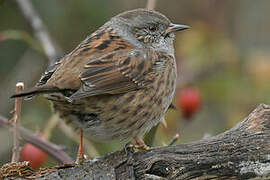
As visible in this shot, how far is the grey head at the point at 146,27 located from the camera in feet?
14.3

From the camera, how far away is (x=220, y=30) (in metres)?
6.45

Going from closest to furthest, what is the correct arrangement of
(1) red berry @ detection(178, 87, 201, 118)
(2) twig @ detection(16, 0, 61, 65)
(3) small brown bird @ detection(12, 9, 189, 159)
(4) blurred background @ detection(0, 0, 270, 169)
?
1. (3) small brown bird @ detection(12, 9, 189, 159)
2. (2) twig @ detection(16, 0, 61, 65)
3. (1) red berry @ detection(178, 87, 201, 118)
4. (4) blurred background @ detection(0, 0, 270, 169)

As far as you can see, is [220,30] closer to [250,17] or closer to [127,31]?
[250,17]

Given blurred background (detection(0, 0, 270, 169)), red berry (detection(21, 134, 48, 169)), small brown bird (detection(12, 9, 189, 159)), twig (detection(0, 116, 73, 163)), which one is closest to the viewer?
small brown bird (detection(12, 9, 189, 159))

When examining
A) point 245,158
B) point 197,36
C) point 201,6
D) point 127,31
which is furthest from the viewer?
point 201,6

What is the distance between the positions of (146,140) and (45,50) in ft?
4.83

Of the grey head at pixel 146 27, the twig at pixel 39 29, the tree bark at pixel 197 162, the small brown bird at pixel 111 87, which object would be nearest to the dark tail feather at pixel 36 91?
the small brown bird at pixel 111 87

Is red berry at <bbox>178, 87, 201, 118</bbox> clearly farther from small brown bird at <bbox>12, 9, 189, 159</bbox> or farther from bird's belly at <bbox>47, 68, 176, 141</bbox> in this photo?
bird's belly at <bbox>47, 68, 176, 141</bbox>

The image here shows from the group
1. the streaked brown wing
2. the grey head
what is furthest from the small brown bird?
the grey head

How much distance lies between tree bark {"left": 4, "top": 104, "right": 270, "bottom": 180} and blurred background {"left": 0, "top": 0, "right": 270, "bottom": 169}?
1502mm

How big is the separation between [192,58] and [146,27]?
1.47 meters

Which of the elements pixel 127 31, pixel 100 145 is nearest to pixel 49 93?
pixel 127 31

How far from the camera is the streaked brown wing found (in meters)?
3.56

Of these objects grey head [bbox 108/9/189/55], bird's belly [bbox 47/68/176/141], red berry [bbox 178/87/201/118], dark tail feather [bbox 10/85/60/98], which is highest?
grey head [bbox 108/9/189/55]
